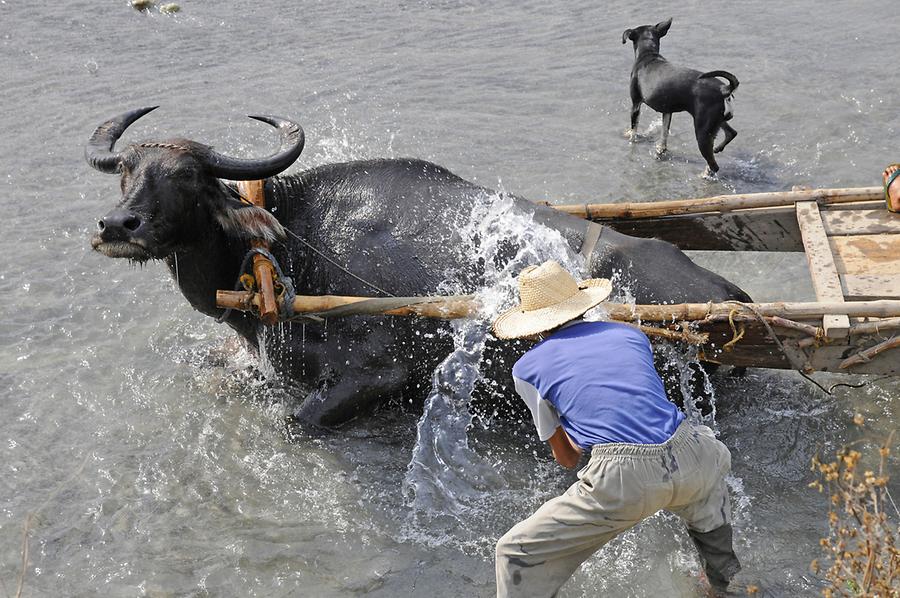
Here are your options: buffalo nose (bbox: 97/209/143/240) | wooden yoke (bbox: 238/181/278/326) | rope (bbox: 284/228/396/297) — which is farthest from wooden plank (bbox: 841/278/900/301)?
buffalo nose (bbox: 97/209/143/240)

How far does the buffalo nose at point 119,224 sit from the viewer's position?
185 inches

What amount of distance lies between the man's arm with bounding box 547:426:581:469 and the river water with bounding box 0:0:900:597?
36.4 inches

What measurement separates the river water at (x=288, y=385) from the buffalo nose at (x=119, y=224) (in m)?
1.42

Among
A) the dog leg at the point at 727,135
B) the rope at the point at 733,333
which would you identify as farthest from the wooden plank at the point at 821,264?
the dog leg at the point at 727,135

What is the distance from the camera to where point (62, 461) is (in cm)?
539

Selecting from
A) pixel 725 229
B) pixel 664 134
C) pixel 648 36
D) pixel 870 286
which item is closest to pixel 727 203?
pixel 725 229

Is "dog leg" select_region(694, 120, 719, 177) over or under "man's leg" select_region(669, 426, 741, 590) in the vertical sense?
under

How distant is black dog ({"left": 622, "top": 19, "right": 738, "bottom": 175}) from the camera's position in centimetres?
890

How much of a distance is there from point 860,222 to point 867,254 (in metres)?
0.39

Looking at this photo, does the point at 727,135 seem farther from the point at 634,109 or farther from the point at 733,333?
the point at 733,333

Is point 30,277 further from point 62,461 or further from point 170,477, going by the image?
point 170,477

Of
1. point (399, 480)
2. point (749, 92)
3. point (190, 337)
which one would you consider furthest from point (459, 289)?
point (749, 92)

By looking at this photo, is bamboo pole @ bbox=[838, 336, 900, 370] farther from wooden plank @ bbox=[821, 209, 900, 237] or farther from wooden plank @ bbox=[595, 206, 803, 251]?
wooden plank @ bbox=[595, 206, 803, 251]

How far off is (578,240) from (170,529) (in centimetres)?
276
